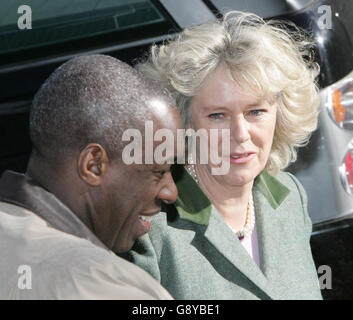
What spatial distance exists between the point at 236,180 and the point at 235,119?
0.72 ft

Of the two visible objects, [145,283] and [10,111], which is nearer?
[145,283]

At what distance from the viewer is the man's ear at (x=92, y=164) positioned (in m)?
2.17

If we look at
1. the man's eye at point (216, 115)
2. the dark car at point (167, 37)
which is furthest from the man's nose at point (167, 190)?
the dark car at point (167, 37)

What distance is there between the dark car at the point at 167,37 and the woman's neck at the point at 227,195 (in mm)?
415

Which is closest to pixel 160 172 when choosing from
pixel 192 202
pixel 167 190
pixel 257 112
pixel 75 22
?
pixel 167 190

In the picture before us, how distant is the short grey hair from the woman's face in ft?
2.33

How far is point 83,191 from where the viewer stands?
2.18m

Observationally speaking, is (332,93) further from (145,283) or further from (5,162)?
(145,283)

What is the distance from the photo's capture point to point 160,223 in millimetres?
2906

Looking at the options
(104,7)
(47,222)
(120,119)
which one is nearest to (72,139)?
(120,119)

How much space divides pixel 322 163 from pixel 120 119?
1.50 m

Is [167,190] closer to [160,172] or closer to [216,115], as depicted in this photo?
[160,172]

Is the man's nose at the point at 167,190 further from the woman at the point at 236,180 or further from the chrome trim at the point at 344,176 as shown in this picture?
the chrome trim at the point at 344,176

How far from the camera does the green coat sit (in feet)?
9.36
